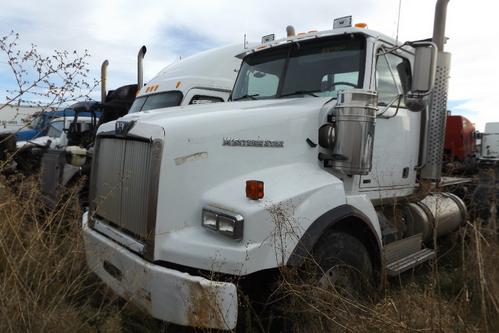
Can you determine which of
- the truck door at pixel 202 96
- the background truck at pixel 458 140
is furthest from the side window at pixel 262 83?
the background truck at pixel 458 140

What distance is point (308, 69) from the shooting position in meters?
4.10

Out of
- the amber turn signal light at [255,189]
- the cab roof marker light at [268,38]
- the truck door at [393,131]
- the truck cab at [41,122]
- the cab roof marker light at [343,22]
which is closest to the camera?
the amber turn signal light at [255,189]

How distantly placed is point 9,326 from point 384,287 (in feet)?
8.50

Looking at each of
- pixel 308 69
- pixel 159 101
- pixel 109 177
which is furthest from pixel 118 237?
pixel 159 101

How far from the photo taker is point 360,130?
3422 millimetres

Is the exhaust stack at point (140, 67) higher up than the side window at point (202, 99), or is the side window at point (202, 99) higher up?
the exhaust stack at point (140, 67)

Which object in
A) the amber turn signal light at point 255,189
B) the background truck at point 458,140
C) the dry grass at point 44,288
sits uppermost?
the background truck at point 458,140

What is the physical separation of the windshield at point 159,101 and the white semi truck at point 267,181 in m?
3.19

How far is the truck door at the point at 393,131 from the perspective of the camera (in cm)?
401

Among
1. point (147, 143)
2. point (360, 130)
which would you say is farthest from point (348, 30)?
point (147, 143)

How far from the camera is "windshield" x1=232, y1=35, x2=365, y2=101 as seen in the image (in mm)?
3900

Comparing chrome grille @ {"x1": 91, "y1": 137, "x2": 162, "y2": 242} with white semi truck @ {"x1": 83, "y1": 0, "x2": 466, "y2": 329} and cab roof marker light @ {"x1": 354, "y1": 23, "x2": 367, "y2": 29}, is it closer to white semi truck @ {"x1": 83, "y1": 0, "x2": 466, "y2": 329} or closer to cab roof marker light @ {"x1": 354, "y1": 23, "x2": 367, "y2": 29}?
white semi truck @ {"x1": 83, "y1": 0, "x2": 466, "y2": 329}

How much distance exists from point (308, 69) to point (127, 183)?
2.06 m

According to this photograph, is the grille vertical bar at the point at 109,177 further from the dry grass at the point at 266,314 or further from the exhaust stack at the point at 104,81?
the exhaust stack at the point at 104,81
